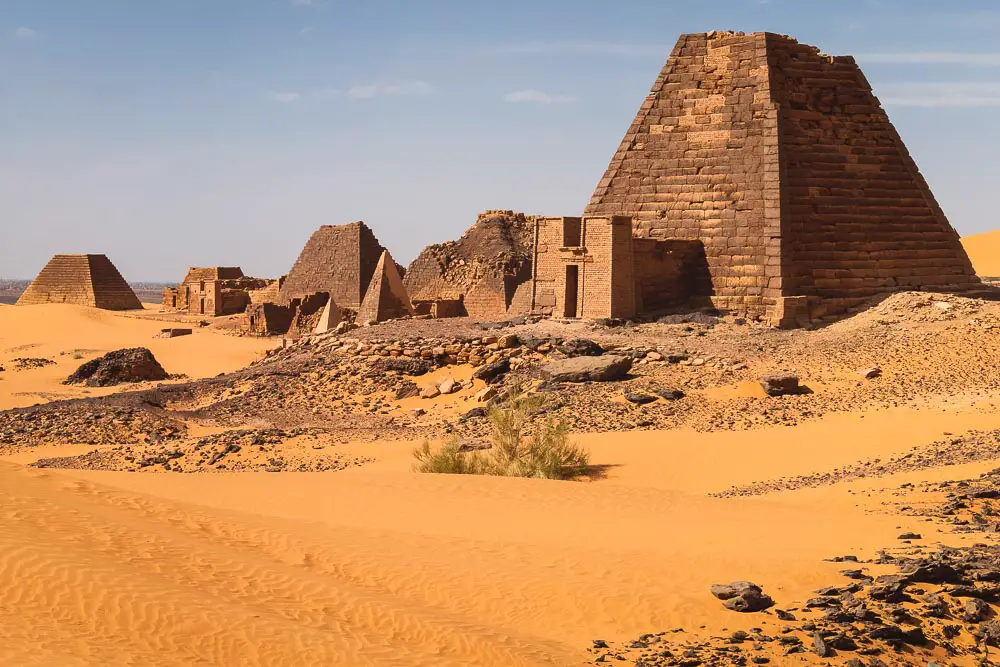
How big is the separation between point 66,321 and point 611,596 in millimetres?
35395

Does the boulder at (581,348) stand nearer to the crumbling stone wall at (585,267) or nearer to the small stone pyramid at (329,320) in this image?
the crumbling stone wall at (585,267)

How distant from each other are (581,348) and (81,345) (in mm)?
21173

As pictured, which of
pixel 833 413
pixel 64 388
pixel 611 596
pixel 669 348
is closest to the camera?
pixel 611 596

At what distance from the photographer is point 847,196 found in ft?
68.9

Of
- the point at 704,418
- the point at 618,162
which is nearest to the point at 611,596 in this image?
the point at 704,418

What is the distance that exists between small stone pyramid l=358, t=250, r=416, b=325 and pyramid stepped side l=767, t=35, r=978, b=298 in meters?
10.2

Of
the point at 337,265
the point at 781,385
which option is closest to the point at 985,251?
the point at 337,265

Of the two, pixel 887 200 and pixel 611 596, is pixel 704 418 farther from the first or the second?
pixel 887 200

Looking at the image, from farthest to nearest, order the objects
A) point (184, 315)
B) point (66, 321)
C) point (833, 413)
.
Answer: point (184, 315), point (66, 321), point (833, 413)

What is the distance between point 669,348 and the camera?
17.6 meters

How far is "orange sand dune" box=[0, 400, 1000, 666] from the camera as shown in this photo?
570cm

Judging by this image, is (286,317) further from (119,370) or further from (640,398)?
(640,398)

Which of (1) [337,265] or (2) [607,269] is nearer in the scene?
(2) [607,269]

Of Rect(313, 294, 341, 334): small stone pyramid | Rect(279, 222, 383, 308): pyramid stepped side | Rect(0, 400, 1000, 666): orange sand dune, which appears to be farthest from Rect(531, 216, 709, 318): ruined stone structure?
Rect(279, 222, 383, 308): pyramid stepped side
